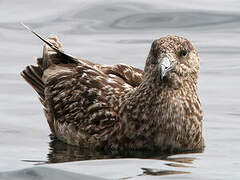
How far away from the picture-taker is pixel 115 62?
1430 centimetres

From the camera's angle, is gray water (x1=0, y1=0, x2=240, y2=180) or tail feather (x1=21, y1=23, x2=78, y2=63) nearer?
gray water (x1=0, y1=0, x2=240, y2=180)

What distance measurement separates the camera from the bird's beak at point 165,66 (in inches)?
362

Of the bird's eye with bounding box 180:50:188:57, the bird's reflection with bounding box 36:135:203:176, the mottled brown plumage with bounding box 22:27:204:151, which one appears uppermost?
the bird's eye with bounding box 180:50:188:57

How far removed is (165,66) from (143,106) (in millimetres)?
671

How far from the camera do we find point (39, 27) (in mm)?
16672

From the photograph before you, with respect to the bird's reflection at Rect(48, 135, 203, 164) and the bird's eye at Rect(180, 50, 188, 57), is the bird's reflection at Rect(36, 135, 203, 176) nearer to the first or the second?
the bird's reflection at Rect(48, 135, 203, 164)

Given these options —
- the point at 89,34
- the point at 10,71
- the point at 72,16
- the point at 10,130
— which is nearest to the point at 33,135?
the point at 10,130

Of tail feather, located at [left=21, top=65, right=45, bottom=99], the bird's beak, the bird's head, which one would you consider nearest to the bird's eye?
the bird's head

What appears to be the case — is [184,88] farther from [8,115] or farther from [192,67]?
[8,115]

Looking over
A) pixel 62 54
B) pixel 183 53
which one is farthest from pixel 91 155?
pixel 62 54

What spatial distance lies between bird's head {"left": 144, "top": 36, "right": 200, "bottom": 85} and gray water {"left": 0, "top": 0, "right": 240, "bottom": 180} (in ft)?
2.51

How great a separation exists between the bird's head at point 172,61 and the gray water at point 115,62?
0.76m

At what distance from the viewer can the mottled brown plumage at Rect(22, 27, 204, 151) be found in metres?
9.58

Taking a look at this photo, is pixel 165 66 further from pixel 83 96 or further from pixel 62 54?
pixel 62 54
